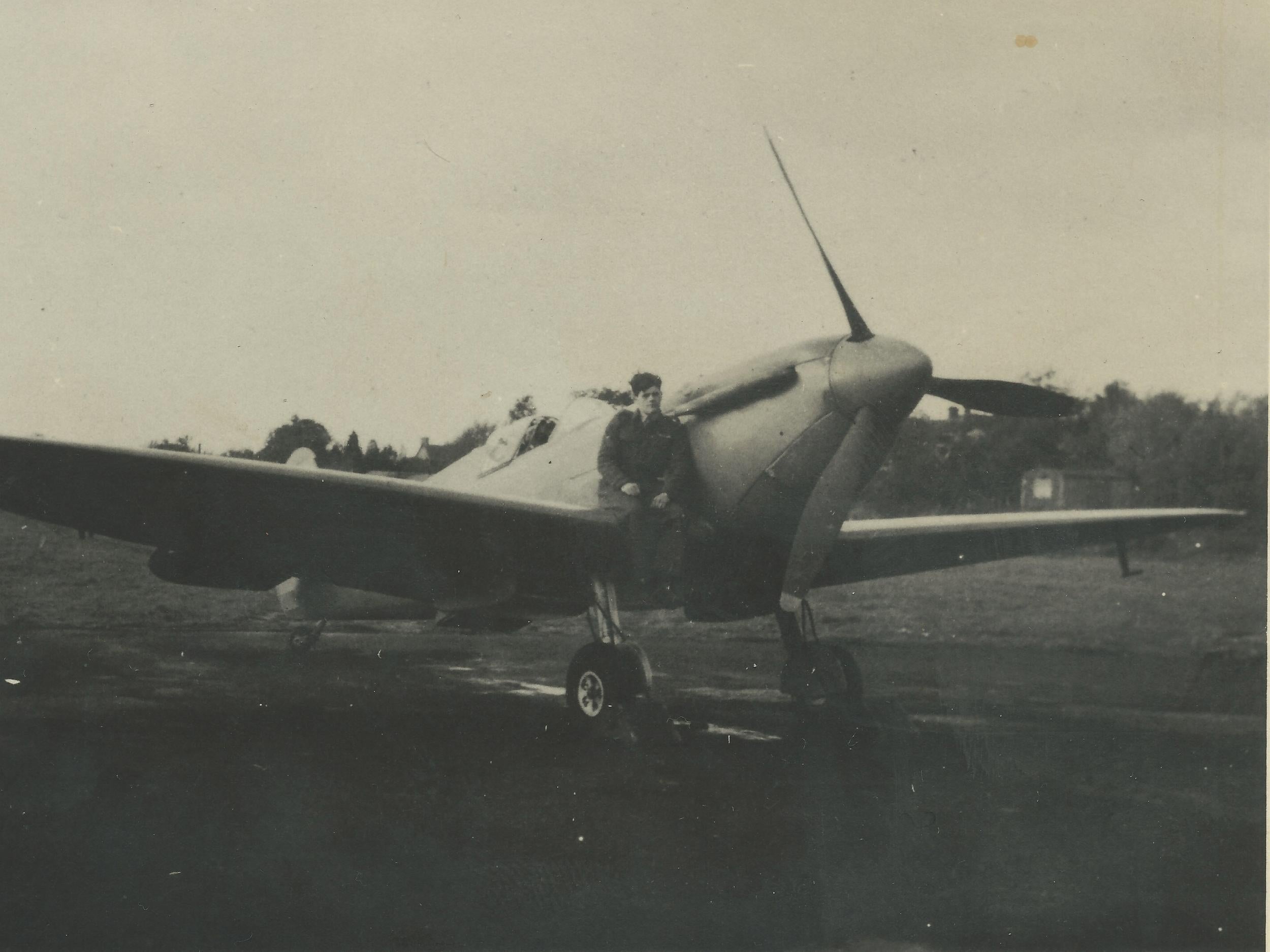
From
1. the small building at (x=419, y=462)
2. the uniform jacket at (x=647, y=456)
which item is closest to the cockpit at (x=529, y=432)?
the uniform jacket at (x=647, y=456)

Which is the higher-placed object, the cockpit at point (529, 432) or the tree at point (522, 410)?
the tree at point (522, 410)

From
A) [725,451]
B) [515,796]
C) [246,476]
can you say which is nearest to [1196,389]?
[725,451]

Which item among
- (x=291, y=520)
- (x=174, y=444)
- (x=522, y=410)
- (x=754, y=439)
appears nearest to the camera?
(x=174, y=444)

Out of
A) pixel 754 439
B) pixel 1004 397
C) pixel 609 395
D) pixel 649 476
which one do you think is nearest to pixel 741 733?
pixel 649 476

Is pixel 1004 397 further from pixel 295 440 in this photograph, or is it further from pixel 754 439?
pixel 295 440

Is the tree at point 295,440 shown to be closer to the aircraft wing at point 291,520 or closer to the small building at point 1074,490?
the aircraft wing at point 291,520

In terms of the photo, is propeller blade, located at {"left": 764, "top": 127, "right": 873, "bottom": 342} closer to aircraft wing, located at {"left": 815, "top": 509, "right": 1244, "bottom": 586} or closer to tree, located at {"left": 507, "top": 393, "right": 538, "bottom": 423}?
aircraft wing, located at {"left": 815, "top": 509, "right": 1244, "bottom": 586}
